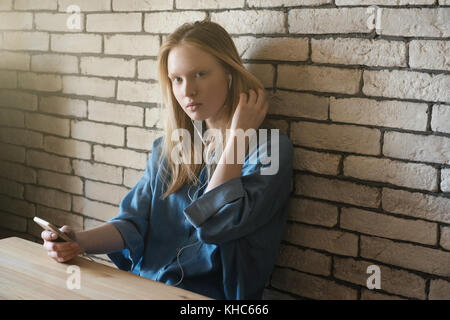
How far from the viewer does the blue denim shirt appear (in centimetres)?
148

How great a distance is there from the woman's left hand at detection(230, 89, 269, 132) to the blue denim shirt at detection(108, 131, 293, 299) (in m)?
0.09

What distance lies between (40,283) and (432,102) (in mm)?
1258

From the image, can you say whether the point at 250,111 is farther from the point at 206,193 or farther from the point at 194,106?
the point at 206,193

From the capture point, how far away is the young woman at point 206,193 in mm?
1488

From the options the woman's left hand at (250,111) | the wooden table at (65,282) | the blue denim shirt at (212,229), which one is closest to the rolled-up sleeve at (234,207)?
the blue denim shirt at (212,229)

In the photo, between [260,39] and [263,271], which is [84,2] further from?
[263,271]

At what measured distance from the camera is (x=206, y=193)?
4.91 feet

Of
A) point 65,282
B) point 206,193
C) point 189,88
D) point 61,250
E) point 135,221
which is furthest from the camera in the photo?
point 135,221

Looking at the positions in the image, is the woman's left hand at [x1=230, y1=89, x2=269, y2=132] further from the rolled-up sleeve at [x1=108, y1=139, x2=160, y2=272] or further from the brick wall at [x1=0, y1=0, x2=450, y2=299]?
the rolled-up sleeve at [x1=108, y1=139, x2=160, y2=272]

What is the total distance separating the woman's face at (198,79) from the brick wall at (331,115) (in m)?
0.22

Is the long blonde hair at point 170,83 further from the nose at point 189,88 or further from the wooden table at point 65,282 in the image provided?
the wooden table at point 65,282

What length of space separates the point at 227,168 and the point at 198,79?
339 millimetres

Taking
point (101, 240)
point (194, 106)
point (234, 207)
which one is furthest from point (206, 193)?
point (101, 240)
